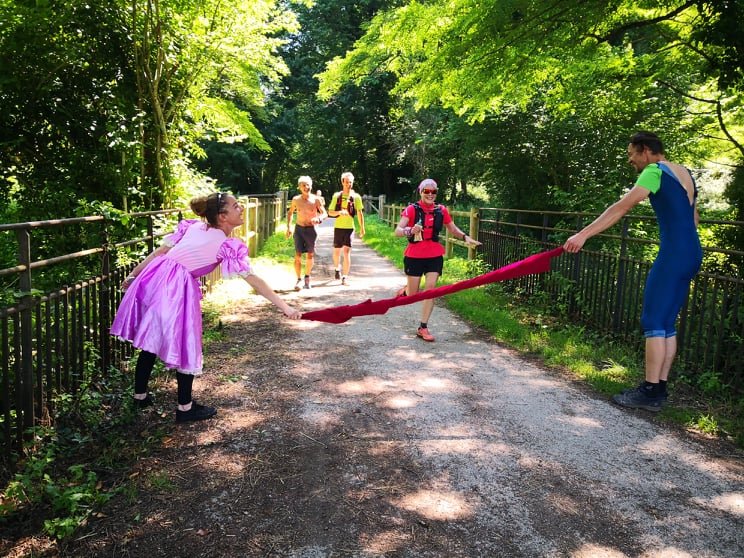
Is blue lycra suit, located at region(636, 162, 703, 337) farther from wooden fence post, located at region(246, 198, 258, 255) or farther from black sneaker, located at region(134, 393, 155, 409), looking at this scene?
wooden fence post, located at region(246, 198, 258, 255)

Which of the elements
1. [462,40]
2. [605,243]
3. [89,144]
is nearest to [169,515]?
[89,144]

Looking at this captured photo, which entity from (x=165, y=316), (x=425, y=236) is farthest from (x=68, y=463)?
(x=425, y=236)

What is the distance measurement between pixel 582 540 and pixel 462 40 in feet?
20.8

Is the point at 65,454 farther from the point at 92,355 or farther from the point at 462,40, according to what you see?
the point at 462,40

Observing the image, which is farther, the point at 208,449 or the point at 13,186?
the point at 13,186

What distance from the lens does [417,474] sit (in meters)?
3.13

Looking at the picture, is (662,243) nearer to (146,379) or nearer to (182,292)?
(182,292)

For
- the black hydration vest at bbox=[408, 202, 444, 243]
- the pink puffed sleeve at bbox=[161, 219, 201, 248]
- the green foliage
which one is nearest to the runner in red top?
the black hydration vest at bbox=[408, 202, 444, 243]

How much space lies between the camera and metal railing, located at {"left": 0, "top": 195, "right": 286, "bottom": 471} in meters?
3.04

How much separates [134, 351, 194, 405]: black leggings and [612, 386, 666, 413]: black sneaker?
343cm

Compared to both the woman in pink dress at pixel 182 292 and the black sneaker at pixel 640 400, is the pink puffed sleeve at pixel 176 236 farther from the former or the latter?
the black sneaker at pixel 640 400

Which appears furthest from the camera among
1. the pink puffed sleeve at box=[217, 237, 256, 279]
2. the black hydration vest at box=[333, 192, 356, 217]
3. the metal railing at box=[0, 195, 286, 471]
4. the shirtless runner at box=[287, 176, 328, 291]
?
the black hydration vest at box=[333, 192, 356, 217]

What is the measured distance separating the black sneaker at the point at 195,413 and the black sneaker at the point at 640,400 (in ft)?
10.8

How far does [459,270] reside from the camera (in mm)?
11375
